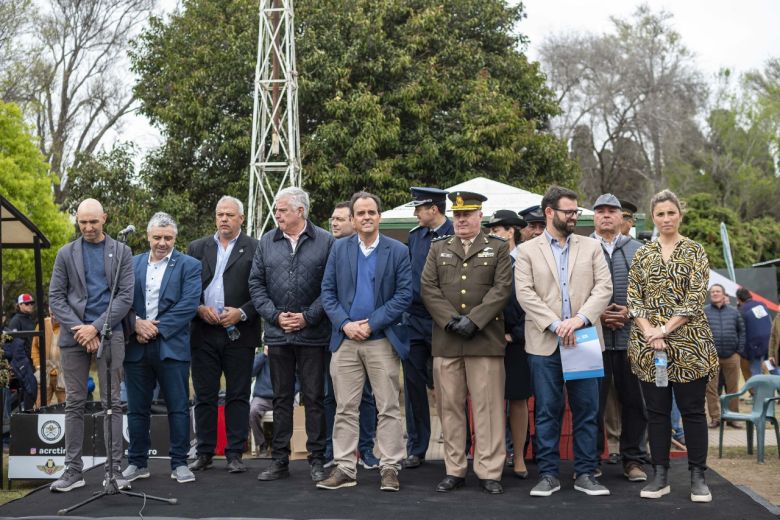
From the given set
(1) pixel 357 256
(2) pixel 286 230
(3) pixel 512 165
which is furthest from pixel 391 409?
(3) pixel 512 165

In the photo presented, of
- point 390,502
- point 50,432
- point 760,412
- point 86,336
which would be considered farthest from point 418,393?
point 760,412

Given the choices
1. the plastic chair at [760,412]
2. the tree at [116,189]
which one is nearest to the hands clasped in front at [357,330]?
the plastic chair at [760,412]

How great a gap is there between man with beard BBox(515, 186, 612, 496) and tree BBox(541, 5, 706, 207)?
30956 mm

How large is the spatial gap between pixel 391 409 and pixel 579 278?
1595 mm

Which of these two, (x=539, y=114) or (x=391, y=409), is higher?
(x=539, y=114)

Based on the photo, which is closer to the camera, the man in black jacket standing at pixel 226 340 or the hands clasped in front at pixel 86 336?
the hands clasped in front at pixel 86 336

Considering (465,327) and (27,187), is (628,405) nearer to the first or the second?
(465,327)

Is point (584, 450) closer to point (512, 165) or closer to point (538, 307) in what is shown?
point (538, 307)

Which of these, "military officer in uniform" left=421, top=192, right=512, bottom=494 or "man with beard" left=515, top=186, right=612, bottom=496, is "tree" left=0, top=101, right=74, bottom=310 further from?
"man with beard" left=515, top=186, right=612, bottom=496

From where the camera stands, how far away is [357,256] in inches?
259

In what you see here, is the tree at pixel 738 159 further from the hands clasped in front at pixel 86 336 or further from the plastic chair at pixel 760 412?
the hands clasped in front at pixel 86 336

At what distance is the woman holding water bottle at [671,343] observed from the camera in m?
5.93

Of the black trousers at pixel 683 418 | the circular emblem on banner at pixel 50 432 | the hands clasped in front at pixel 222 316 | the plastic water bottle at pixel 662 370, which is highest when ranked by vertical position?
the hands clasped in front at pixel 222 316

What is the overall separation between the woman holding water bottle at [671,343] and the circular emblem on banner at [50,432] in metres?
5.13
